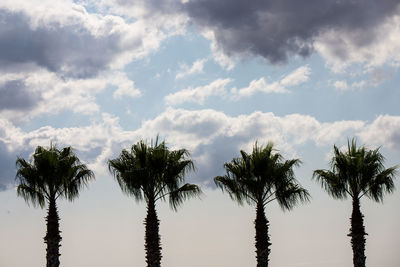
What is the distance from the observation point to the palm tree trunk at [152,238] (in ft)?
112

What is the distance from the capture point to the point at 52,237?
35688 mm

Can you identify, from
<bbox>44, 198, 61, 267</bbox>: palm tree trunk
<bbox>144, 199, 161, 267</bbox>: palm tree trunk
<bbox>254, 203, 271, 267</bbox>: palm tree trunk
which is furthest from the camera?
<bbox>44, 198, 61, 267</bbox>: palm tree trunk

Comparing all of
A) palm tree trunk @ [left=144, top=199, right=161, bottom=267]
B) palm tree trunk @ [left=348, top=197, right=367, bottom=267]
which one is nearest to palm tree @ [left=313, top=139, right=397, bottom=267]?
palm tree trunk @ [left=348, top=197, right=367, bottom=267]

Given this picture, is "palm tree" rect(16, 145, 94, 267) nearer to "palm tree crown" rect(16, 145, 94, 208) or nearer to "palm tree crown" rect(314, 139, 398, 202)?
"palm tree crown" rect(16, 145, 94, 208)

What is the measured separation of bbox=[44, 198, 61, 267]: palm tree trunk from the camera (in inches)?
1394

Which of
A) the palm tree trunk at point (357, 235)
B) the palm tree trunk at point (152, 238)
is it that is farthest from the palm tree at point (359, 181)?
the palm tree trunk at point (152, 238)

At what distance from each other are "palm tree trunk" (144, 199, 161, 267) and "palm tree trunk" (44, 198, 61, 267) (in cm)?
592

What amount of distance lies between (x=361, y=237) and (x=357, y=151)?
5471 millimetres

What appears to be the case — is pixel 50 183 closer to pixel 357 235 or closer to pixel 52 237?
pixel 52 237

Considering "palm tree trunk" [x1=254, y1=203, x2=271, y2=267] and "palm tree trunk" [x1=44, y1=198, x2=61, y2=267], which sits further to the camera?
"palm tree trunk" [x1=44, y1=198, x2=61, y2=267]

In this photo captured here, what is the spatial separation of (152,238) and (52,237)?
6.56m

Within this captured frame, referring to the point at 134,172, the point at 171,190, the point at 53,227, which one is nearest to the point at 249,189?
the point at 171,190

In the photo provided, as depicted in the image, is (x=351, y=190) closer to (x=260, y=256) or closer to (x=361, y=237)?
(x=361, y=237)

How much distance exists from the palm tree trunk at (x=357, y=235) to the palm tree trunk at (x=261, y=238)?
5345 mm
